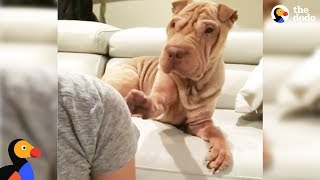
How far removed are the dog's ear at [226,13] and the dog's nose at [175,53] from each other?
10 cm

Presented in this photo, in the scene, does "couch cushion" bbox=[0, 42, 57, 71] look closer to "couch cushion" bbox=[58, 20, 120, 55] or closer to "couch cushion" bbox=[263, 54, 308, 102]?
"couch cushion" bbox=[58, 20, 120, 55]

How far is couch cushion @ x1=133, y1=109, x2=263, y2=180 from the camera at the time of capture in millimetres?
797

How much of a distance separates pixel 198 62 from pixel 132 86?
16 centimetres

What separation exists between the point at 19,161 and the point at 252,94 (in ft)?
1.45


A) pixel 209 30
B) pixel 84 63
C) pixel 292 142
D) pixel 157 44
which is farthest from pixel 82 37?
pixel 292 142

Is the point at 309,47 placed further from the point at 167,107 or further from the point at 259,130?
the point at 167,107

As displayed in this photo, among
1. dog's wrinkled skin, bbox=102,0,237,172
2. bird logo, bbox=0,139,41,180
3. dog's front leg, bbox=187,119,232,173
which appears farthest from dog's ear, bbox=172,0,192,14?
bird logo, bbox=0,139,41,180

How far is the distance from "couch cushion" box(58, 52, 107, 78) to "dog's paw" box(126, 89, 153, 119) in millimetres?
92

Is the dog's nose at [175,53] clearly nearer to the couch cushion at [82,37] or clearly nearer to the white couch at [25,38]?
the couch cushion at [82,37]

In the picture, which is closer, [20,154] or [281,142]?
[20,154]

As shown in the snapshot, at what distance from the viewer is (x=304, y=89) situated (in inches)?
29.5

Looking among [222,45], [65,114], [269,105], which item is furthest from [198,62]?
[65,114]

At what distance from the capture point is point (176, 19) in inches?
32.6

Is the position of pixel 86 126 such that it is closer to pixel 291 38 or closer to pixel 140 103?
pixel 140 103
